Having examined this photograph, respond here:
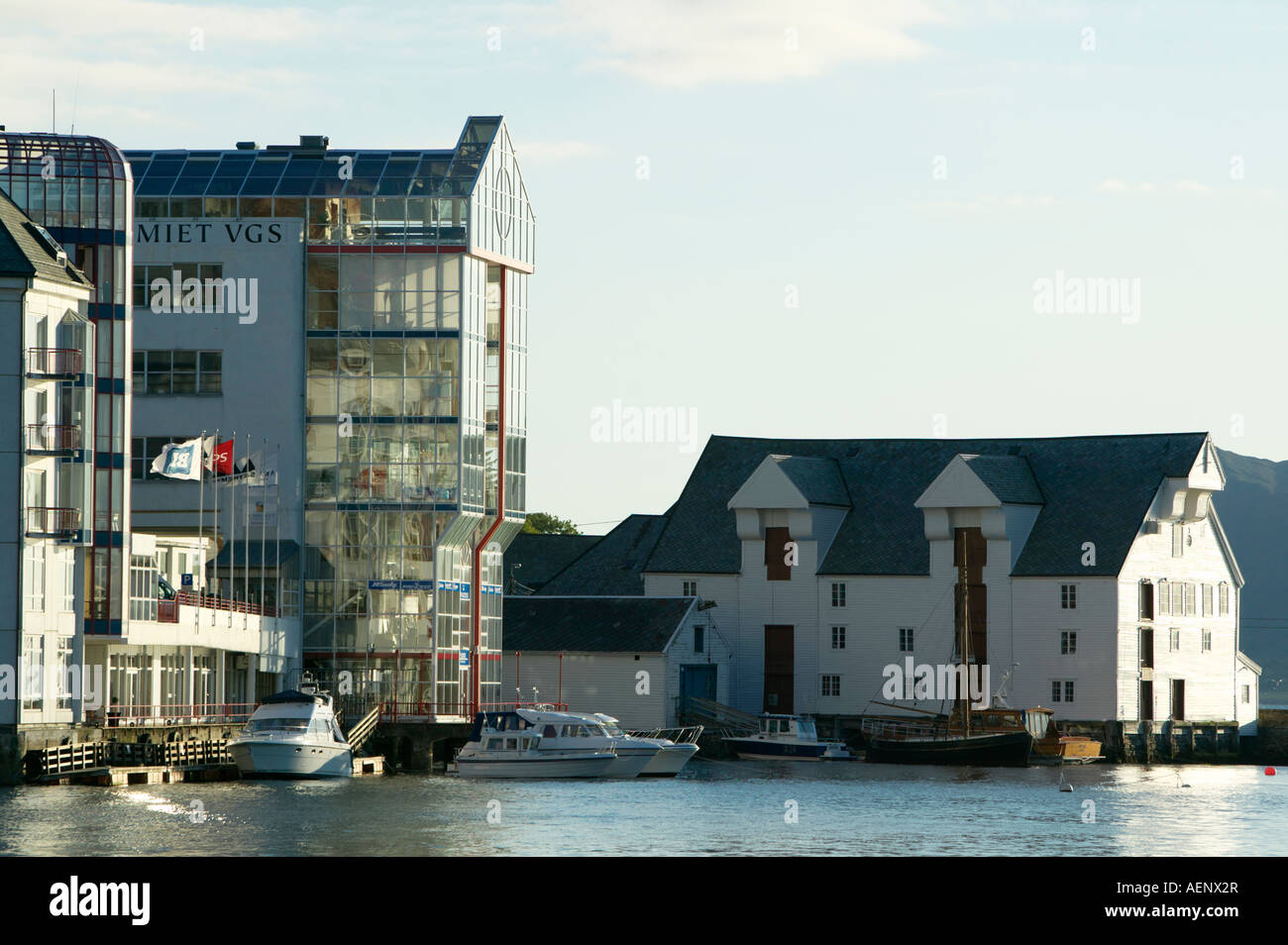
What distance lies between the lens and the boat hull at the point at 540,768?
80.9 meters

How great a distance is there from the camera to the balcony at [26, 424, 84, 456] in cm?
6769

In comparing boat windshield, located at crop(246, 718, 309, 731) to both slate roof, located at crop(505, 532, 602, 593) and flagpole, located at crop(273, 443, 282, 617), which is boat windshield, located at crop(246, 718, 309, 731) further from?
slate roof, located at crop(505, 532, 602, 593)

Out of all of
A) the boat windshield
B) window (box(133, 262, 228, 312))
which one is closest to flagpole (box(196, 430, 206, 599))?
window (box(133, 262, 228, 312))

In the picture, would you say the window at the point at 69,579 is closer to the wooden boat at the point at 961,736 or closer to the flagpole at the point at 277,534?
the flagpole at the point at 277,534

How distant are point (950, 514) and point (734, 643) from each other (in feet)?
43.9

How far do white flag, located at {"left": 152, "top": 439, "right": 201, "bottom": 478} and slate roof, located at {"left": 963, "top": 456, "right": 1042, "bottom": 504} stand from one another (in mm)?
43098

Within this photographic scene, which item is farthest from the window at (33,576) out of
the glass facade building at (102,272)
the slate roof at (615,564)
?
the slate roof at (615,564)

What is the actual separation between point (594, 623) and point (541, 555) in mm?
41372

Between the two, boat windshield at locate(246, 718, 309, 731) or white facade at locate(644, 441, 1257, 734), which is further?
white facade at locate(644, 441, 1257, 734)

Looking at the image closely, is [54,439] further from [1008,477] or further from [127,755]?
[1008,477]

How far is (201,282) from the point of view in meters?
95.8

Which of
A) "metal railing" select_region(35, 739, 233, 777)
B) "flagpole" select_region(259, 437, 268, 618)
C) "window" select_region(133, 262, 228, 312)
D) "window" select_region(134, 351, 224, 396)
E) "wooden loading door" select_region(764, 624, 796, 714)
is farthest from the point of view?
"wooden loading door" select_region(764, 624, 796, 714)

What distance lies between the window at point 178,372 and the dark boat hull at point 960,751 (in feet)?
115
